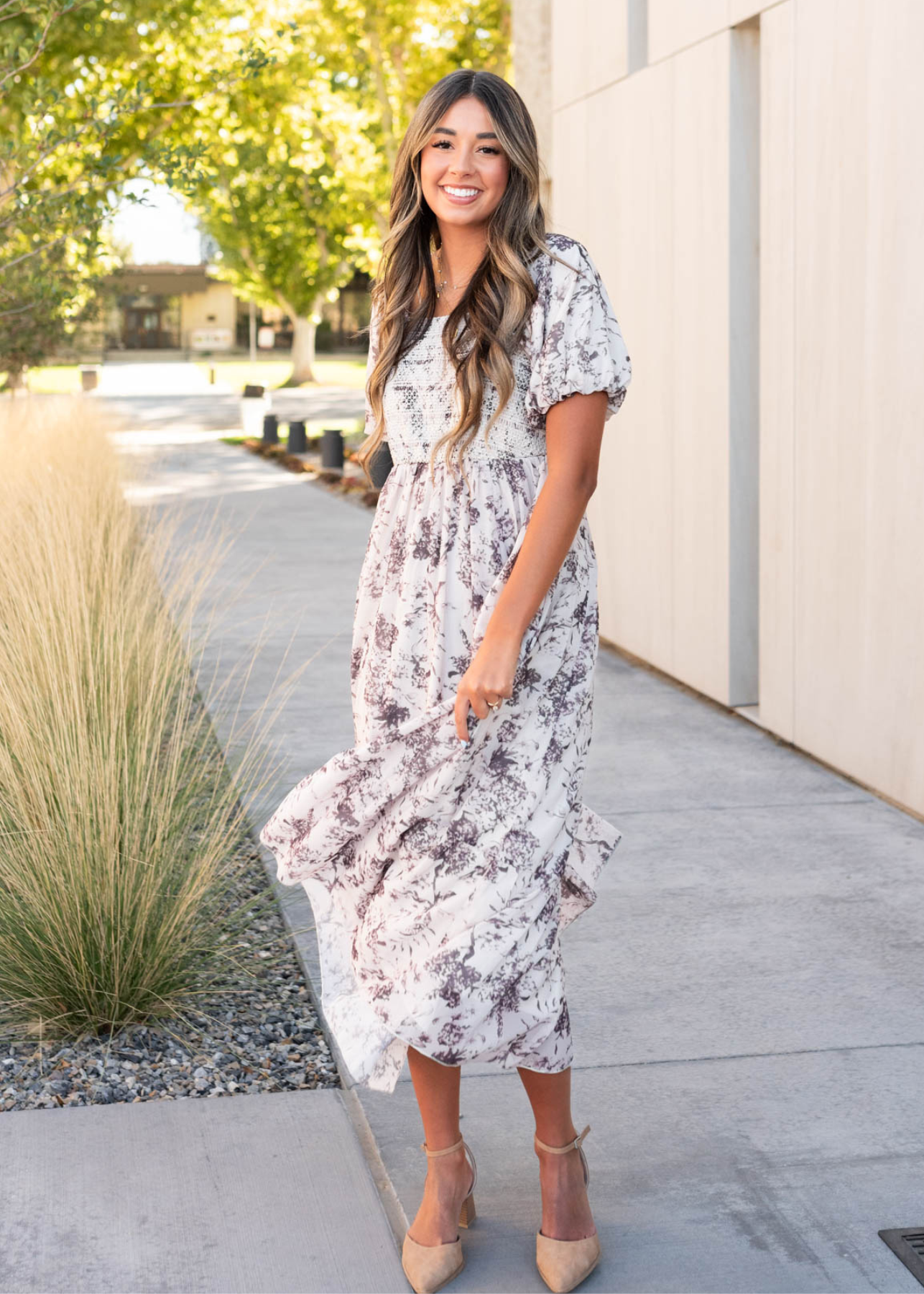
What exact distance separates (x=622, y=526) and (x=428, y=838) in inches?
221

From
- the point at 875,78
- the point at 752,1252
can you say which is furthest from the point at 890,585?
the point at 752,1252

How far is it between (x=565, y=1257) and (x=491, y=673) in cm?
101

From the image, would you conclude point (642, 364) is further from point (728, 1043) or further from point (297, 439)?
point (297, 439)

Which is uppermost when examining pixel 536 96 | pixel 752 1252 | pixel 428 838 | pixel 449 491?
pixel 536 96

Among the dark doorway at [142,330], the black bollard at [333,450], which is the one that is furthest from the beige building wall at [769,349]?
the dark doorway at [142,330]

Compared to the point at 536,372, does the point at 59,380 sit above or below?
above

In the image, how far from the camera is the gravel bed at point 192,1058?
339cm

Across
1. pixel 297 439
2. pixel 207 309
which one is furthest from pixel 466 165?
pixel 207 309

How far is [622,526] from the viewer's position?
803 centimetres

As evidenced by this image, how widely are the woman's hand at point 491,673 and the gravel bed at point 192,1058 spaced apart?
4.45 feet

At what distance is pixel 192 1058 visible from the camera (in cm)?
353

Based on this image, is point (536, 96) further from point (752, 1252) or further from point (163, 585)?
point (752, 1252)

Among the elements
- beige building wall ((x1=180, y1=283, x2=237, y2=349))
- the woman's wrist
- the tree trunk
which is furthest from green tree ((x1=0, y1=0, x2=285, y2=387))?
beige building wall ((x1=180, y1=283, x2=237, y2=349))

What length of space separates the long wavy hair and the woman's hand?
0.32 m
